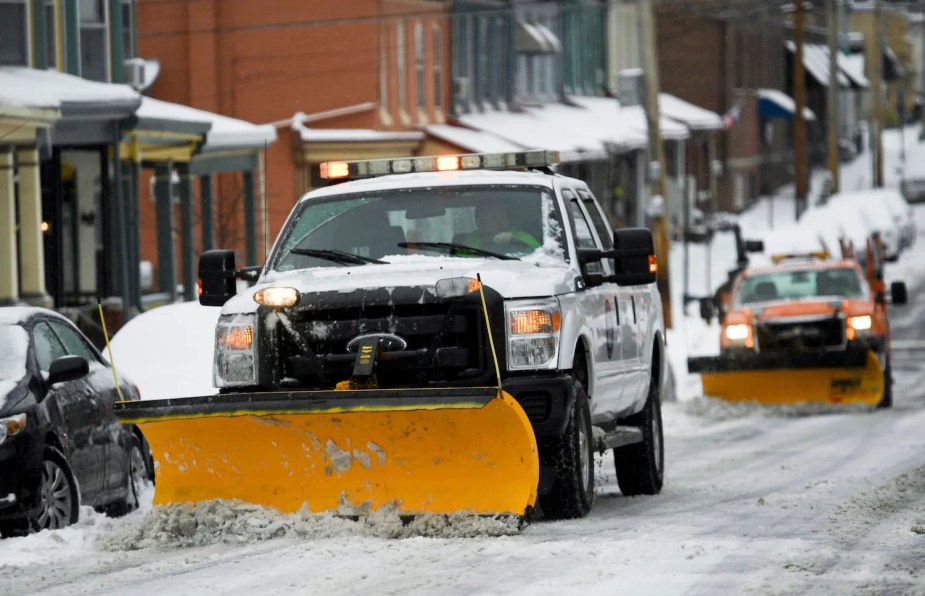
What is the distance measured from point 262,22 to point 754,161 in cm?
3604

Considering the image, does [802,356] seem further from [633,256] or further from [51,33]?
[51,33]

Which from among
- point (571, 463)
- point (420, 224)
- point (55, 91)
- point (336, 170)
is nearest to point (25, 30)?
point (55, 91)

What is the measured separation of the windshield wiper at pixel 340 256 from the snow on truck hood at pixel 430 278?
0.09 metres

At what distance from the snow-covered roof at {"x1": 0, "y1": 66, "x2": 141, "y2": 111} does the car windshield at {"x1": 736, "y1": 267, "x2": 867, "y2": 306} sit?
7903 millimetres

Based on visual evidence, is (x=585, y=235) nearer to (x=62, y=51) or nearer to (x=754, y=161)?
(x=62, y=51)

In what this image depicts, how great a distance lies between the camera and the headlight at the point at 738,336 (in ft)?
69.5

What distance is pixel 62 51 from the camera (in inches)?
1027

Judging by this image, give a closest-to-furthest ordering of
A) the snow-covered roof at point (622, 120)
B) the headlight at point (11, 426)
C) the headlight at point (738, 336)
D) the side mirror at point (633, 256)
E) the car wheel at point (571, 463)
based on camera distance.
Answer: the car wheel at point (571, 463) < the headlight at point (11, 426) < the side mirror at point (633, 256) < the headlight at point (738, 336) < the snow-covered roof at point (622, 120)

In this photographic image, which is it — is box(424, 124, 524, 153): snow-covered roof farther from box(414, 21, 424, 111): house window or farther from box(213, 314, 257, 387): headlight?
box(213, 314, 257, 387): headlight

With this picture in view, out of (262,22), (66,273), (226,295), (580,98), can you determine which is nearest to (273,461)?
(226,295)

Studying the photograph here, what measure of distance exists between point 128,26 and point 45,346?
59.7 feet

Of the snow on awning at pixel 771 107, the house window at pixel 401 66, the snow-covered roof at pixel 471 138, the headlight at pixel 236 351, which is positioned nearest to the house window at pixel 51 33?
the snow-covered roof at pixel 471 138

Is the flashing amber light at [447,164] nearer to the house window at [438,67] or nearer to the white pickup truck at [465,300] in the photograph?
the white pickup truck at [465,300]

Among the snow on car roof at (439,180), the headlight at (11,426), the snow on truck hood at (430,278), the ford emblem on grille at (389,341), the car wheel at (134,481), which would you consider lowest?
the car wheel at (134,481)
